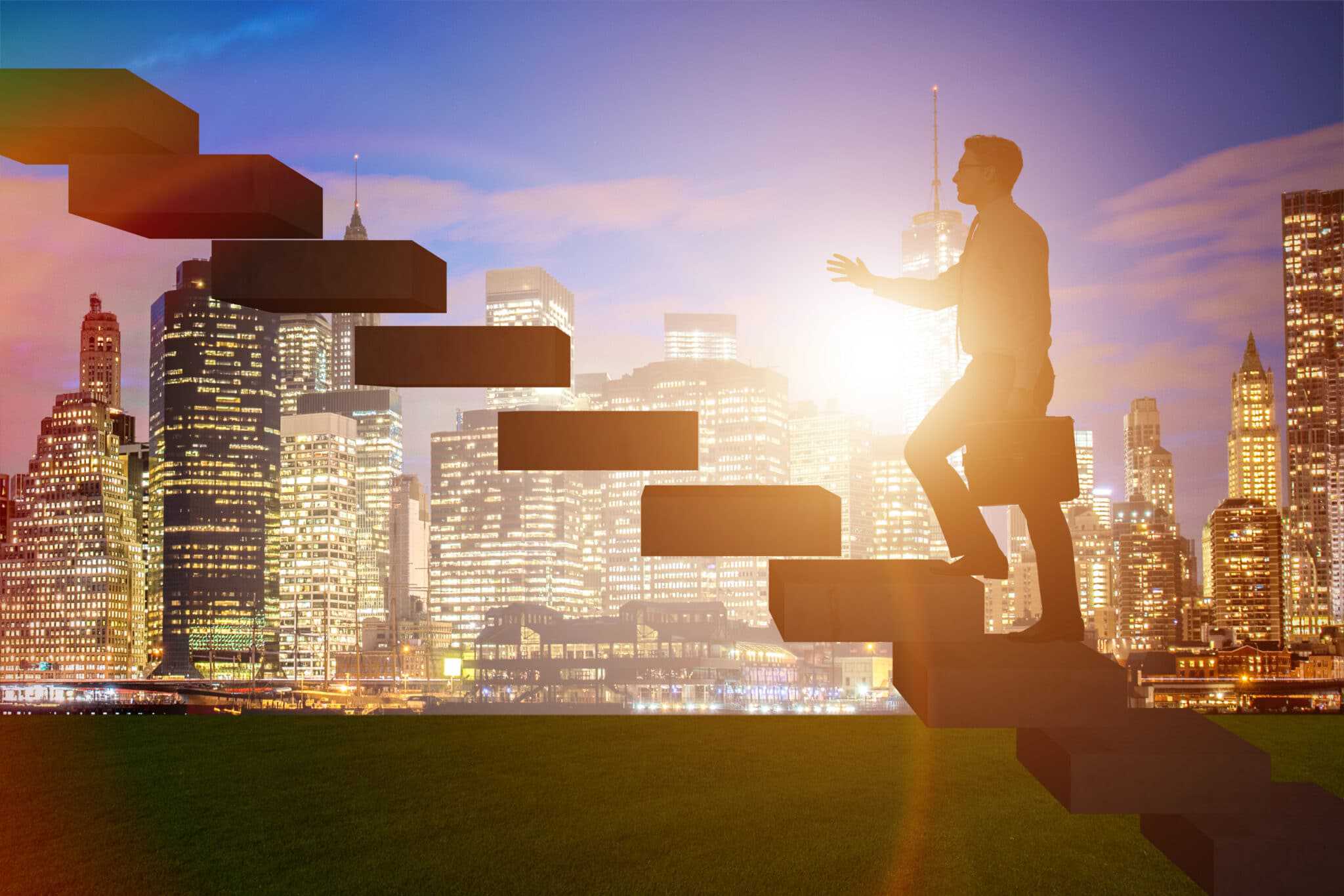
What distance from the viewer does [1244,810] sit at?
14.7 ft

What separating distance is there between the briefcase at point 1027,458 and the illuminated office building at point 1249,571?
326ft

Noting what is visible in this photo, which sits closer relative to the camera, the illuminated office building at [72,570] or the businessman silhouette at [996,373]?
the businessman silhouette at [996,373]

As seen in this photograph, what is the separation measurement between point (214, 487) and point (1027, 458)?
125486 millimetres

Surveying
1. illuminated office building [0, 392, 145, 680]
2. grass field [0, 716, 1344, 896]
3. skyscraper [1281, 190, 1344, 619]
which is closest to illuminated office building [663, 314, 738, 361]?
grass field [0, 716, 1344, 896]

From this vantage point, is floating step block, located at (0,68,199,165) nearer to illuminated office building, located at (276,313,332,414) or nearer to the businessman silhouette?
the businessman silhouette

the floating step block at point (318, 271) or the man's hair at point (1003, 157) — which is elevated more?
the man's hair at point (1003, 157)

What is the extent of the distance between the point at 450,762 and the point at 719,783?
7.09 feet

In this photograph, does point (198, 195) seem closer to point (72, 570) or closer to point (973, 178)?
point (973, 178)

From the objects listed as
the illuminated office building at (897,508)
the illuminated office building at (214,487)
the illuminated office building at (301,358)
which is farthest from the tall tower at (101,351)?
the illuminated office building at (301,358)

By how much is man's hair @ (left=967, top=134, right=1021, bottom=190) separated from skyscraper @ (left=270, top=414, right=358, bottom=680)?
121 m

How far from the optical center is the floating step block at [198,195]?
5.99m

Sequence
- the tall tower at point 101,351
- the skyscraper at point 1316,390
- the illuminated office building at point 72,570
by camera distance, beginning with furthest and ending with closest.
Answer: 1. the illuminated office building at point 72,570
2. the skyscraper at point 1316,390
3. the tall tower at point 101,351

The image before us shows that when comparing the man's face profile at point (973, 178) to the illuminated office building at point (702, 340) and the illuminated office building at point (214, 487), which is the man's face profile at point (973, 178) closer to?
the illuminated office building at point (702, 340)

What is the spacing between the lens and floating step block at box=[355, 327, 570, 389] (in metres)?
6.17
